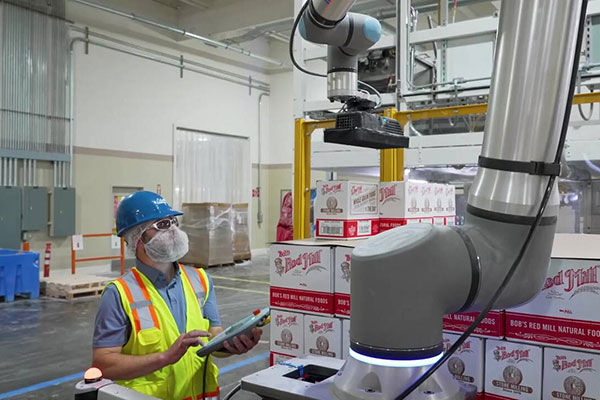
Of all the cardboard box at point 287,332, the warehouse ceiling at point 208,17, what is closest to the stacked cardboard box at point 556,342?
the cardboard box at point 287,332

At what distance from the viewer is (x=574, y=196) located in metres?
4.95

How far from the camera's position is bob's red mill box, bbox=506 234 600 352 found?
1.34 metres

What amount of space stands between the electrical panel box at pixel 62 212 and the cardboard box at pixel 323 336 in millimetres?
9320

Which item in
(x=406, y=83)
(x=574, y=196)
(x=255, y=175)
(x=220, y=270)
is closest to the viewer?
(x=406, y=83)

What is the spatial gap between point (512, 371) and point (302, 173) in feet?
5.01

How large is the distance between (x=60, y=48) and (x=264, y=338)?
289 inches

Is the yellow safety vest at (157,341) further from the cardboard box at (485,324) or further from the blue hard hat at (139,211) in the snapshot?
the cardboard box at (485,324)

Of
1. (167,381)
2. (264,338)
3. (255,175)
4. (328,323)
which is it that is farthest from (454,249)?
(255,175)

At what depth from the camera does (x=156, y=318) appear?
229 cm

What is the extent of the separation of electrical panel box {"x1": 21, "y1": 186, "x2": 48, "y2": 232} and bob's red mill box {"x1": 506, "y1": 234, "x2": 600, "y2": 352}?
9899 millimetres

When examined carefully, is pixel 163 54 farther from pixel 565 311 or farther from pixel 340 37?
pixel 565 311

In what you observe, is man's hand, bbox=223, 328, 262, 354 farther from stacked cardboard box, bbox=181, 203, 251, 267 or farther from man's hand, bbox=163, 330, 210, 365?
stacked cardboard box, bbox=181, 203, 251, 267

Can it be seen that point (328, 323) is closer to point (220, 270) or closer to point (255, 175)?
point (220, 270)

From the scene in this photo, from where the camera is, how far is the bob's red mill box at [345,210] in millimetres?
2152
